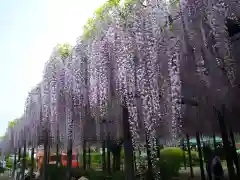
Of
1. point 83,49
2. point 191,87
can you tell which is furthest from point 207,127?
point 83,49

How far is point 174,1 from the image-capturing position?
4375mm

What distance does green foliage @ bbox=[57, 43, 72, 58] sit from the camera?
8.03 m

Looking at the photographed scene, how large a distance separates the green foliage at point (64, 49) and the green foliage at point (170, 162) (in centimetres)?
621

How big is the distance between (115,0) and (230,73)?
9.14 feet

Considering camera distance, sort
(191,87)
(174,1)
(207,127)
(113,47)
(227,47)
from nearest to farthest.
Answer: (227,47)
(174,1)
(113,47)
(191,87)
(207,127)

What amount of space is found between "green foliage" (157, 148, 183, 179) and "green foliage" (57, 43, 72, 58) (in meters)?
6.21

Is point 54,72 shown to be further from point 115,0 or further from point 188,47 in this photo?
point 188,47

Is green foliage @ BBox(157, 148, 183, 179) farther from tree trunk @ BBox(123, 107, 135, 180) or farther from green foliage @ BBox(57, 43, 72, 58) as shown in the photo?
green foliage @ BBox(57, 43, 72, 58)

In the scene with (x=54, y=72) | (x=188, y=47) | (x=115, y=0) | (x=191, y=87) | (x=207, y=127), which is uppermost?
(x=115, y=0)

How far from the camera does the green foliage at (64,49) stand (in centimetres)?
803

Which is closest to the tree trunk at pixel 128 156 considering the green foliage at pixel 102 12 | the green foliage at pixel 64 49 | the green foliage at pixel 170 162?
the green foliage at pixel 102 12

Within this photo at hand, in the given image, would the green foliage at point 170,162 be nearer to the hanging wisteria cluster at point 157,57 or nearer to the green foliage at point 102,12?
the hanging wisteria cluster at point 157,57

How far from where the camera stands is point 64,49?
8.12m

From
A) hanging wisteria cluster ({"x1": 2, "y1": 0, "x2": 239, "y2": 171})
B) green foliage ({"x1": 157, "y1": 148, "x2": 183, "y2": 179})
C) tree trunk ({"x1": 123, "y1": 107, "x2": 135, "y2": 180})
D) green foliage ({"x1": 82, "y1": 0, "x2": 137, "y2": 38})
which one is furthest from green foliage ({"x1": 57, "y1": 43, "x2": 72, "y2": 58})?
green foliage ({"x1": 157, "y1": 148, "x2": 183, "y2": 179})
